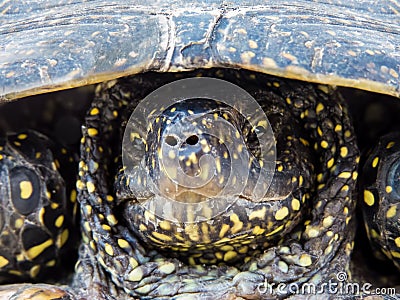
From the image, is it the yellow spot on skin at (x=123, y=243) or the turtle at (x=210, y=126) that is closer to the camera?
the turtle at (x=210, y=126)

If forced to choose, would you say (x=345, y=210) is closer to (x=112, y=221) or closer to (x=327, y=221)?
(x=327, y=221)

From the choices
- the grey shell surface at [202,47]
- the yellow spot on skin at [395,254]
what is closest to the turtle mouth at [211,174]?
the grey shell surface at [202,47]

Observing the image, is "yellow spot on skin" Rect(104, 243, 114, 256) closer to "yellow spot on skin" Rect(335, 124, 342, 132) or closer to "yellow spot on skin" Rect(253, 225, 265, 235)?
"yellow spot on skin" Rect(253, 225, 265, 235)

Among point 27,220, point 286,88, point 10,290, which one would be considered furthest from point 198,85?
point 10,290

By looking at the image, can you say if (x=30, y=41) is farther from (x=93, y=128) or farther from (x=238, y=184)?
(x=238, y=184)

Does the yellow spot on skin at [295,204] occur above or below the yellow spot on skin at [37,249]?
above

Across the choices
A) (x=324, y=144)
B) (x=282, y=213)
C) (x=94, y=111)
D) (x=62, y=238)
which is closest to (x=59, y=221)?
(x=62, y=238)

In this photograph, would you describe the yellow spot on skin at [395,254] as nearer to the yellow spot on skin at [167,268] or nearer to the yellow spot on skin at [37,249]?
the yellow spot on skin at [167,268]
